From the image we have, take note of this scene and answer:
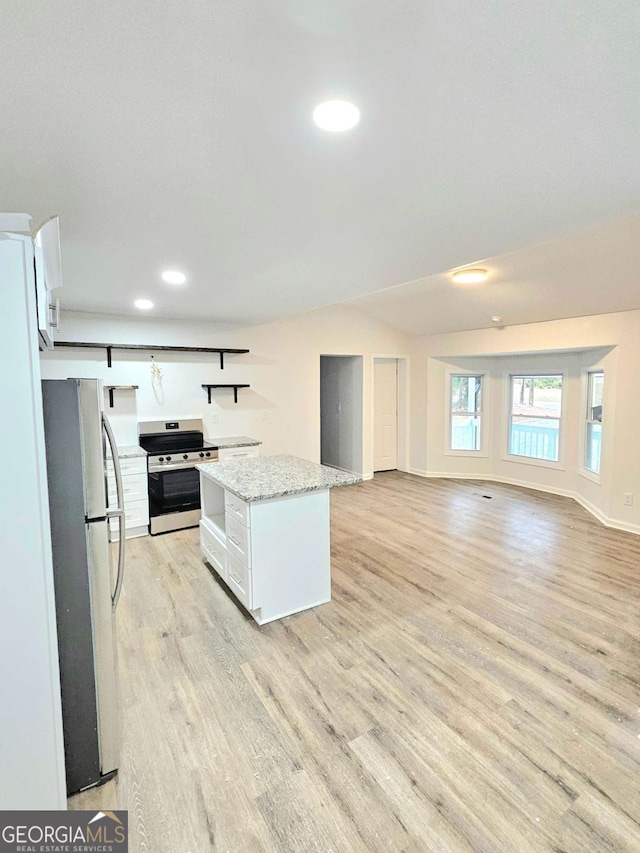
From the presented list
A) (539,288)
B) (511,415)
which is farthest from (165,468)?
(511,415)

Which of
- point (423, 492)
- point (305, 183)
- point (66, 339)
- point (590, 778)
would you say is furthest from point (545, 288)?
point (66, 339)

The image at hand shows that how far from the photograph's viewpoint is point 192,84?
111cm

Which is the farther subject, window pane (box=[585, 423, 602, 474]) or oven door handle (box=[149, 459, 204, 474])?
window pane (box=[585, 423, 602, 474])

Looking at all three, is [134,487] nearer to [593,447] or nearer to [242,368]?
[242,368]

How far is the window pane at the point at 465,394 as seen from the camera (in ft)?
22.6

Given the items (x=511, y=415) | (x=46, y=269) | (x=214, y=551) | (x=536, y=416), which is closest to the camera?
(x=46, y=269)

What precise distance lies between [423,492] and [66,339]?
4872mm

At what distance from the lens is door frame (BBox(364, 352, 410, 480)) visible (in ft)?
22.8

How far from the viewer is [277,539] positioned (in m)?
2.85

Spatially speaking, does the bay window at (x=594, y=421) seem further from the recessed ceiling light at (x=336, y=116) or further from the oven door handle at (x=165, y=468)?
the recessed ceiling light at (x=336, y=116)

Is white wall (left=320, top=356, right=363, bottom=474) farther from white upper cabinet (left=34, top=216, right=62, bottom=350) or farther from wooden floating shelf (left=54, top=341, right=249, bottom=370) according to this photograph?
white upper cabinet (left=34, top=216, right=62, bottom=350)

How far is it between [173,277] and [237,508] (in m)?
1.74

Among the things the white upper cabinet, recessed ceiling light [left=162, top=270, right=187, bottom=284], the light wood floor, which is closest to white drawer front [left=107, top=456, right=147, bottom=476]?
the light wood floor

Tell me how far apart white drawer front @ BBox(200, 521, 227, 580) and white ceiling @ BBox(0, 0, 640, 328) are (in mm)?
2151
